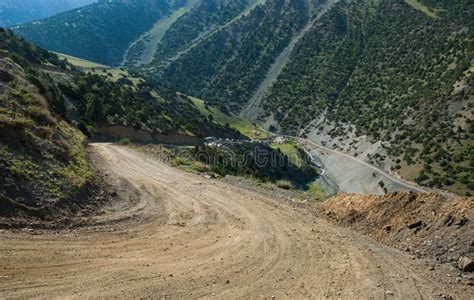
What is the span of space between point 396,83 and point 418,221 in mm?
109672

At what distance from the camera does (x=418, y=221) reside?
15953mm

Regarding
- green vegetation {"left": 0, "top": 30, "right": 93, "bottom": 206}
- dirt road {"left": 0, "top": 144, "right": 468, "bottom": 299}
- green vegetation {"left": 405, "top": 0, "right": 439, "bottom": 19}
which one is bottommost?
dirt road {"left": 0, "top": 144, "right": 468, "bottom": 299}

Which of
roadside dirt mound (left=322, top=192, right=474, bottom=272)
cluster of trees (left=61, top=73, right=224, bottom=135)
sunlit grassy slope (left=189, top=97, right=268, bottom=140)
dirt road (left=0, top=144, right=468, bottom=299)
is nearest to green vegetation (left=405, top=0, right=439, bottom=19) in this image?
sunlit grassy slope (left=189, top=97, right=268, bottom=140)

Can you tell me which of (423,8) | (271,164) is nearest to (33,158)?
(271,164)

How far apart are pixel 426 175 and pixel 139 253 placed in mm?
67406

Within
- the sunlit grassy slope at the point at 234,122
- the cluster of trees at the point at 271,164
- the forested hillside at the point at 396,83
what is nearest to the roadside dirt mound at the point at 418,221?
the cluster of trees at the point at 271,164

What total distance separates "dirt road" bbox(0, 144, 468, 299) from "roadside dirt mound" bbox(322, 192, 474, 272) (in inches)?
32.2

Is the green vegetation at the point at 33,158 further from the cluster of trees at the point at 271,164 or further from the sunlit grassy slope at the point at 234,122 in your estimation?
the sunlit grassy slope at the point at 234,122

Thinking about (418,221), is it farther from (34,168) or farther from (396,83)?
(396,83)

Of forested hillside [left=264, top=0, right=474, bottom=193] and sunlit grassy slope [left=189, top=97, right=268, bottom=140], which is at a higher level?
forested hillside [left=264, top=0, right=474, bottom=193]

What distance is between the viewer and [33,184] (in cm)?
1561

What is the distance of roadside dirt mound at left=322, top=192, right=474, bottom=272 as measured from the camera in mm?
14344

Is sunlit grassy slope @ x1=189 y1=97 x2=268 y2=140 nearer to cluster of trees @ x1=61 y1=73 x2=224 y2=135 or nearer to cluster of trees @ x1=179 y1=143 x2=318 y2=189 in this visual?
cluster of trees @ x1=179 y1=143 x2=318 y2=189

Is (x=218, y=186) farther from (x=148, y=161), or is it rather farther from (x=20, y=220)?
(x=20, y=220)
